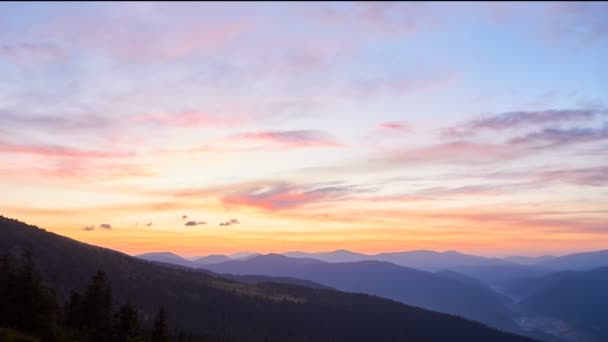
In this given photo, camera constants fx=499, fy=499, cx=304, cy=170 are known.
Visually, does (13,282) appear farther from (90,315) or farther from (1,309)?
(90,315)

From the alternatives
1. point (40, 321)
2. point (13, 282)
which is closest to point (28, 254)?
point (13, 282)

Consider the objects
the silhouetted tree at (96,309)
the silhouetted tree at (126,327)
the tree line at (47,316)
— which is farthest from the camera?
the silhouetted tree at (96,309)

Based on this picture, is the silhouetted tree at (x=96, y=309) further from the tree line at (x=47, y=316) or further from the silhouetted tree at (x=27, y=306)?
the silhouetted tree at (x=27, y=306)

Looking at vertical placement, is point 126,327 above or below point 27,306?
below

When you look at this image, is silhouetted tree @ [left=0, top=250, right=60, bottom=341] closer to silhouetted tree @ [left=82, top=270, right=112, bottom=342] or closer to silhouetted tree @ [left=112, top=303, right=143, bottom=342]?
silhouetted tree @ [left=112, top=303, right=143, bottom=342]

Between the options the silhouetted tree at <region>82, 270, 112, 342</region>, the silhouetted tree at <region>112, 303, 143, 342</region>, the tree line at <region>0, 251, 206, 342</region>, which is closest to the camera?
the tree line at <region>0, 251, 206, 342</region>

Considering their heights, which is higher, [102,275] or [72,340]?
[102,275]

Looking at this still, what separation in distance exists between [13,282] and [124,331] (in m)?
14.8

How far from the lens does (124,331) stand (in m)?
64.3

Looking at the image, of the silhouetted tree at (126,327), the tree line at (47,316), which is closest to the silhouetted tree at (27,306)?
the tree line at (47,316)

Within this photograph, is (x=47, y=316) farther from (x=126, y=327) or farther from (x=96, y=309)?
(x=96, y=309)

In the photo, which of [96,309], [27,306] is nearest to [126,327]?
[96,309]

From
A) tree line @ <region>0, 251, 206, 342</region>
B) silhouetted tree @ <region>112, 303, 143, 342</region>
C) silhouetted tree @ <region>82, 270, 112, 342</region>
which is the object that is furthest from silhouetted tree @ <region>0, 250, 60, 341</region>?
silhouetted tree @ <region>82, 270, 112, 342</region>

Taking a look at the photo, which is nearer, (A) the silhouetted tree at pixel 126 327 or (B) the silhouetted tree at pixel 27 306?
(B) the silhouetted tree at pixel 27 306
